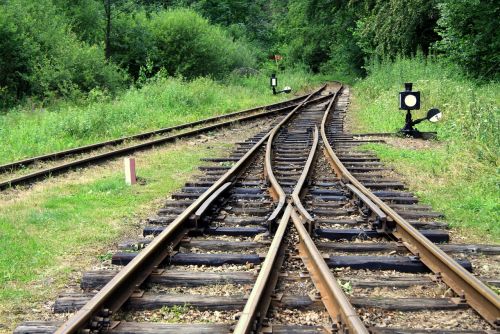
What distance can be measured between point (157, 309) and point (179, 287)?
16.9 inches

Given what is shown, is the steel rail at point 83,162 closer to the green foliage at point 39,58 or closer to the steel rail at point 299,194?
the steel rail at point 299,194

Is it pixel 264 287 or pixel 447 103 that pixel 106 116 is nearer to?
pixel 447 103

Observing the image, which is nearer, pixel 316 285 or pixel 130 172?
pixel 316 285

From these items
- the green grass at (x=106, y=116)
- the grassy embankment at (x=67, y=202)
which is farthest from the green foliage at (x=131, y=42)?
the grassy embankment at (x=67, y=202)

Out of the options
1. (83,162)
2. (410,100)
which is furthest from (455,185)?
(83,162)

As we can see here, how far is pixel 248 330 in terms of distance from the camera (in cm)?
341

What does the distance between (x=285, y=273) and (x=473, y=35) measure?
60.3ft

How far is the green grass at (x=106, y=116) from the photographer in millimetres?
13133

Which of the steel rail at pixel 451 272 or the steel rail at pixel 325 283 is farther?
the steel rail at pixel 451 272

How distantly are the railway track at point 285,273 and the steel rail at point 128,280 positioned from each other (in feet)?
0.03

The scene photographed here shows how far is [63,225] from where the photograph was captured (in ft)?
21.1

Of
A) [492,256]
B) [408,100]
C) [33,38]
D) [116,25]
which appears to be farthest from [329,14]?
[492,256]

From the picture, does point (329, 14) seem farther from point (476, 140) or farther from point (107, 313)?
point (107, 313)

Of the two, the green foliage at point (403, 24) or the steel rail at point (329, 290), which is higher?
the green foliage at point (403, 24)
